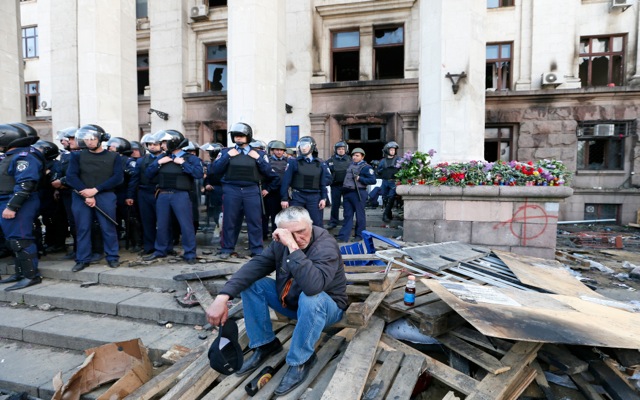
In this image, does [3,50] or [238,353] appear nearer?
[238,353]

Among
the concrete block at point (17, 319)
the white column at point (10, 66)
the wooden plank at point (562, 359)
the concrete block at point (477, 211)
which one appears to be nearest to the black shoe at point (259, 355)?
the wooden plank at point (562, 359)

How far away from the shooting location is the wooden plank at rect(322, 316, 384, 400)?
2.57m

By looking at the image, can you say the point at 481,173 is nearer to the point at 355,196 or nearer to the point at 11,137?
the point at 355,196

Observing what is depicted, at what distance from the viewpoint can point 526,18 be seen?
1416cm

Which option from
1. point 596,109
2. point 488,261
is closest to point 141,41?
point 488,261

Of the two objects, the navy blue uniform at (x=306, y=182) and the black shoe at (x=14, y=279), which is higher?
the navy blue uniform at (x=306, y=182)

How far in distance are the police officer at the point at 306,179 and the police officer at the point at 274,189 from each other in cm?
44

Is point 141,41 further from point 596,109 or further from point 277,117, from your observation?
point 596,109

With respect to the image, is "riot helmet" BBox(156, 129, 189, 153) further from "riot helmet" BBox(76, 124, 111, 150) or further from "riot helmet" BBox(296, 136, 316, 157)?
"riot helmet" BBox(296, 136, 316, 157)

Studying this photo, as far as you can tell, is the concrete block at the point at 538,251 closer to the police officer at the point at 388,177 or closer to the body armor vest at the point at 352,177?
the body armor vest at the point at 352,177

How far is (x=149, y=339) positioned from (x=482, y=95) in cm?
720

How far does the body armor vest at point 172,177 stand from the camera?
5984mm

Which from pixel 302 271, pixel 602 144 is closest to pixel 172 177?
pixel 302 271

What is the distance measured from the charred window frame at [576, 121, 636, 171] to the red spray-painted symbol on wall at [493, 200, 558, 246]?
31.9 ft
